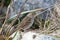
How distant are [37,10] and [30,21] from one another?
162 mm

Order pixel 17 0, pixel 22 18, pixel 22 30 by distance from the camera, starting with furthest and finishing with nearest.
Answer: pixel 17 0
pixel 22 18
pixel 22 30

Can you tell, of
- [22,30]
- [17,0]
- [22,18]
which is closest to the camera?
[22,30]

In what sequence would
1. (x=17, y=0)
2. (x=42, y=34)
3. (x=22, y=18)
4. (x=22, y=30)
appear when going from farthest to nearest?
(x=17, y=0), (x=22, y=18), (x=22, y=30), (x=42, y=34)

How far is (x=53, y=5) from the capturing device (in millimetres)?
2635

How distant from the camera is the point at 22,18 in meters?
A: 2.61

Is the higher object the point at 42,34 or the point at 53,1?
the point at 53,1

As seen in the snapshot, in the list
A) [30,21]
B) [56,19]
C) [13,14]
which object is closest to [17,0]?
[13,14]

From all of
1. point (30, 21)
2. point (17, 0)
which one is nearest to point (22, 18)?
point (30, 21)

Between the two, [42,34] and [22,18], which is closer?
[42,34]

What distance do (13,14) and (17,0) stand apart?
0.20m

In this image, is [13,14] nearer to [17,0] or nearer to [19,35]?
[17,0]

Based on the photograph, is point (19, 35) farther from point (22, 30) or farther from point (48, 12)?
point (48, 12)

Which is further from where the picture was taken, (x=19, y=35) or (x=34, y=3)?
(x=34, y=3)

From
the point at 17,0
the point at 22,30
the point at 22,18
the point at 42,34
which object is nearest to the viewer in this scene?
the point at 42,34
